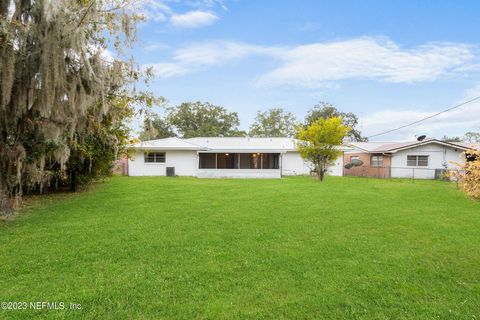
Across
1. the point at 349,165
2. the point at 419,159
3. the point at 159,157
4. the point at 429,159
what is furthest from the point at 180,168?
the point at 429,159

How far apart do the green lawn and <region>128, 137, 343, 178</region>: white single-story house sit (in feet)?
43.7

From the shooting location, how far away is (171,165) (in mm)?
22188

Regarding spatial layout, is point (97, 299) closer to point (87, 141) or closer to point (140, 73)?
point (140, 73)

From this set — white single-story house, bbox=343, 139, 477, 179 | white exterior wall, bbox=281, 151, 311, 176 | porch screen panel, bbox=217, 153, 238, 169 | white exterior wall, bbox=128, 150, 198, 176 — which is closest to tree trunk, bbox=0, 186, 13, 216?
white exterior wall, bbox=128, 150, 198, 176

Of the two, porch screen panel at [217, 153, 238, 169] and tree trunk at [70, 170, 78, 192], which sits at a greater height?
porch screen panel at [217, 153, 238, 169]

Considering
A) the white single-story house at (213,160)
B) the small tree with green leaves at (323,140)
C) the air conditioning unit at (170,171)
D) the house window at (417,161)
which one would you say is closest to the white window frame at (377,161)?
the house window at (417,161)

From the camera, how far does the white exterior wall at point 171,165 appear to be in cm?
2214

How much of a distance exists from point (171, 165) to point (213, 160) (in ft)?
11.6

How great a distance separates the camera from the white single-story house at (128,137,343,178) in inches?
845

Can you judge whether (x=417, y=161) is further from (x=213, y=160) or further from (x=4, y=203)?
(x=4, y=203)

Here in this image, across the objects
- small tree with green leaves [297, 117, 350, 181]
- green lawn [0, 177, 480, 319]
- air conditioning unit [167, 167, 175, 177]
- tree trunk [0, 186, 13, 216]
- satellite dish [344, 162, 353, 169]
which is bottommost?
green lawn [0, 177, 480, 319]

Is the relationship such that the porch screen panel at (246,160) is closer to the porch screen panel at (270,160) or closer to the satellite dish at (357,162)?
the porch screen panel at (270,160)

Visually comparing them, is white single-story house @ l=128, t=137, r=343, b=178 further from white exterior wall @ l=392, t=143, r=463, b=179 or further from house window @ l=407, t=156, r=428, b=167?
house window @ l=407, t=156, r=428, b=167

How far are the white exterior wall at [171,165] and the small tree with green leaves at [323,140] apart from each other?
333 inches
